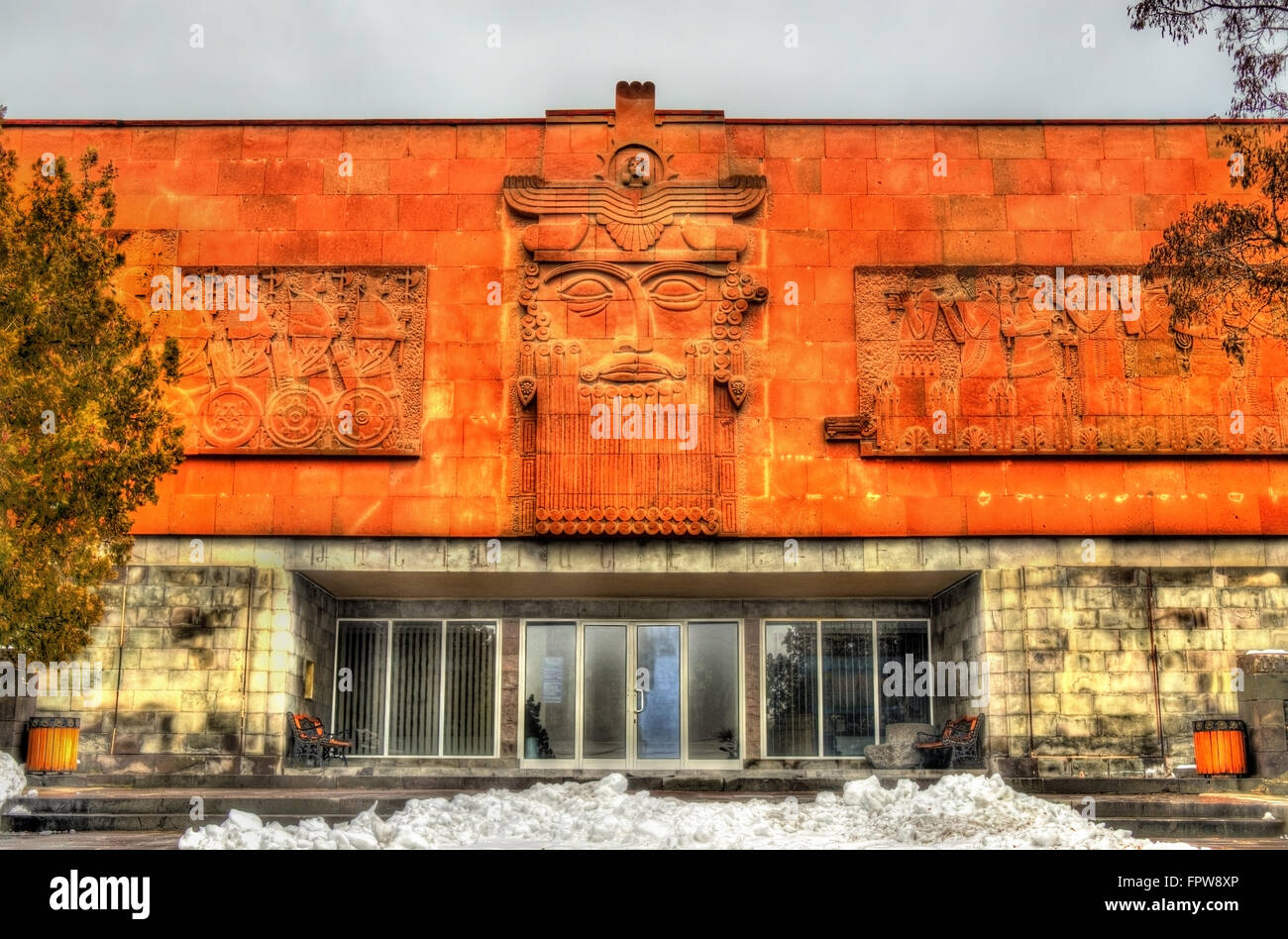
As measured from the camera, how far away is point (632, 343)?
1902 cm

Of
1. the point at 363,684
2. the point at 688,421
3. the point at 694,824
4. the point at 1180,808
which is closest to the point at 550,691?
the point at 363,684

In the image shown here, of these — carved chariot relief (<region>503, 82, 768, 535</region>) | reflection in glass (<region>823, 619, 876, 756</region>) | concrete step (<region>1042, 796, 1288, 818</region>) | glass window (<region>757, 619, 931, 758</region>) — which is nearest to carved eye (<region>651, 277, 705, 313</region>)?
carved chariot relief (<region>503, 82, 768, 535</region>)

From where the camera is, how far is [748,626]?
20688mm

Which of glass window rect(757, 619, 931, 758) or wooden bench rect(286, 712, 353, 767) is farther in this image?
glass window rect(757, 619, 931, 758)

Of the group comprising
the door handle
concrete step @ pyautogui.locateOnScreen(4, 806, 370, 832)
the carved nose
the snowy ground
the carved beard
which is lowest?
concrete step @ pyautogui.locateOnScreen(4, 806, 370, 832)

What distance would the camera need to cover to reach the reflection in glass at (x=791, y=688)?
797 inches

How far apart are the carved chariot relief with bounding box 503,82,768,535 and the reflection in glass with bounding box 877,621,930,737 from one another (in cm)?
411

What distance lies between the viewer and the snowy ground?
10047mm

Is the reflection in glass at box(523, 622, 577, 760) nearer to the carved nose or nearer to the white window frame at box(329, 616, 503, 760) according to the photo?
the white window frame at box(329, 616, 503, 760)

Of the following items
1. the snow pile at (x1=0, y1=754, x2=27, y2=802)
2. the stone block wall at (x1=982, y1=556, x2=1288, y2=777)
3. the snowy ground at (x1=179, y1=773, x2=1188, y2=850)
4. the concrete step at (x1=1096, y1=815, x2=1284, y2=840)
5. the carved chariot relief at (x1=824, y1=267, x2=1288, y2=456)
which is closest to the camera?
the snowy ground at (x1=179, y1=773, x2=1188, y2=850)

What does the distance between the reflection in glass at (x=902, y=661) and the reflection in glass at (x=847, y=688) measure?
0.74ft

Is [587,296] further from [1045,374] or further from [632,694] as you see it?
[1045,374]

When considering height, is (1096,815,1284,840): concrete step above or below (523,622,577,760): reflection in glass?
below

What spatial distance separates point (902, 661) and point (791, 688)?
6.41ft
